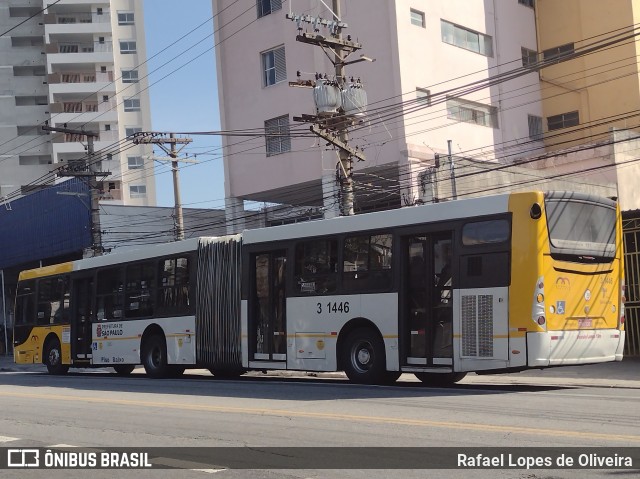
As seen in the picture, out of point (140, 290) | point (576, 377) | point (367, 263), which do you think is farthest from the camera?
point (140, 290)

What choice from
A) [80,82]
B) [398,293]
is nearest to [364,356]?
[398,293]

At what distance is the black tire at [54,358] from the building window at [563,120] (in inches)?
932

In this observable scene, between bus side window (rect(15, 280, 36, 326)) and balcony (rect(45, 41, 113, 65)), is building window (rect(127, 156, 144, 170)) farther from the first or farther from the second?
bus side window (rect(15, 280, 36, 326))

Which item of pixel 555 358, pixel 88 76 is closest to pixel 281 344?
pixel 555 358

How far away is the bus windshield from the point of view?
1448cm

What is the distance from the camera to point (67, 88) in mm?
78625

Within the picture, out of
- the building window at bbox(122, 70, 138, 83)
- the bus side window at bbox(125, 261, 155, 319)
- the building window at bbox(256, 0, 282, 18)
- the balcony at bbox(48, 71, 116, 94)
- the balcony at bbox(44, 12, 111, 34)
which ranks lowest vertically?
the bus side window at bbox(125, 261, 155, 319)

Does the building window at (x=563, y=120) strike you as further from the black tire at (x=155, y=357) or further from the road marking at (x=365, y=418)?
the road marking at (x=365, y=418)

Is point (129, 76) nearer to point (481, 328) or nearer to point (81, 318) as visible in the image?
point (81, 318)

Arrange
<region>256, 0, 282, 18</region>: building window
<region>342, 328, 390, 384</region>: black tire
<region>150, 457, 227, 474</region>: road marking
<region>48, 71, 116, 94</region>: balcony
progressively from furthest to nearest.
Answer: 1. <region>48, 71, 116, 94</region>: balcony
2. <region>256, 0, 282, 18</region>: building window
3. <region>342, 328, 390, 384</region>: black tire
4. <region>150, 457, 227, 474</region>: road marking

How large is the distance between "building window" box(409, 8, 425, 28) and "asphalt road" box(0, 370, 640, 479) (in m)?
18.8

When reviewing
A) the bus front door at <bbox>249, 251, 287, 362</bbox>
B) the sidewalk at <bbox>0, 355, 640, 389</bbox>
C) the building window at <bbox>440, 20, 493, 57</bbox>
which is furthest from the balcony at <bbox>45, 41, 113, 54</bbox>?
the bus front door at <bbox>249, 251, 287, 362</bbox>

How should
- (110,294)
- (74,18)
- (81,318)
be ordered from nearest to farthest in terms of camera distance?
(110,294)
(81,318)
(74,18)

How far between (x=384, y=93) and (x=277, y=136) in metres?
5.38
